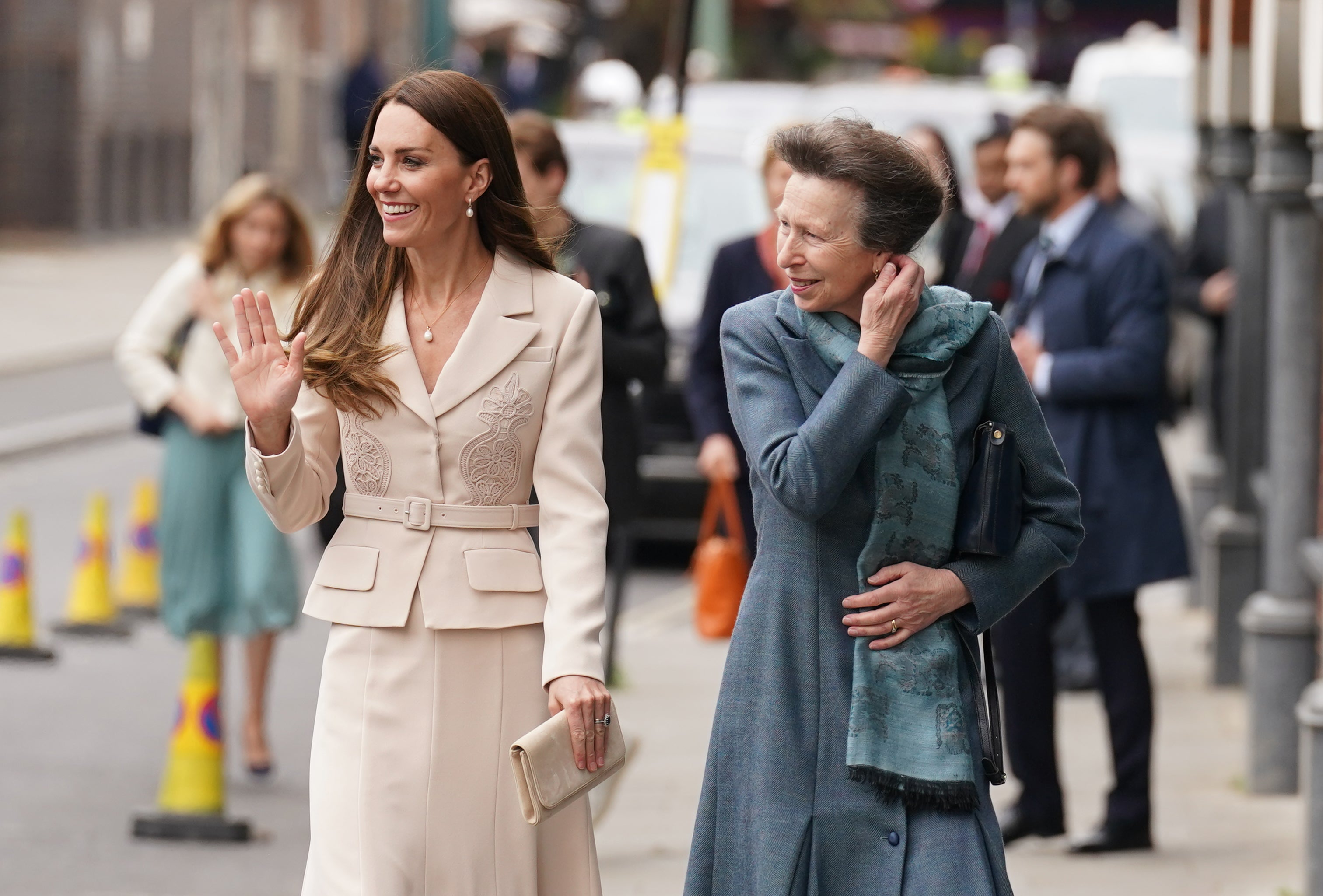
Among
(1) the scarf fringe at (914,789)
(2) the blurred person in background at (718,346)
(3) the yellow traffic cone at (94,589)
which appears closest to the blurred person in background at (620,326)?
(2) the blurred person in background at (718,346)

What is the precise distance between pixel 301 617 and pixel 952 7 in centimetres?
6459

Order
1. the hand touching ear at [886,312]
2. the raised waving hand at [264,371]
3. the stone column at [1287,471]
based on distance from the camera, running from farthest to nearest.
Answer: the stone column at [1287,471], the raised waving hand at [264,371], the hand touching ear at [886,312]

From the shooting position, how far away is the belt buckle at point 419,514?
3906mm

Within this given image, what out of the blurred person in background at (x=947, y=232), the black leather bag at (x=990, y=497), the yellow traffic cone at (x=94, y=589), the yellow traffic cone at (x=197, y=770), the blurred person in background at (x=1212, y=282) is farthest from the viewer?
the blurred person in background at (x=1212, y=282)

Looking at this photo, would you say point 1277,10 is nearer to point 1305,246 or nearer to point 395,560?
point 1305,246

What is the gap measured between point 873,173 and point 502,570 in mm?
941

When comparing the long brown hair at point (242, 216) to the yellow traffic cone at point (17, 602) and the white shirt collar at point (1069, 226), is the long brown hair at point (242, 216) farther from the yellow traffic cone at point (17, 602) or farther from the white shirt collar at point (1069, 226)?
the white shirt collar at point (1069, 226)

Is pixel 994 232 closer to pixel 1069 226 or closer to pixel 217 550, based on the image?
pixel 1069 226

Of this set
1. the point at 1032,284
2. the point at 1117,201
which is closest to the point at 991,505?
the point at 1032,284

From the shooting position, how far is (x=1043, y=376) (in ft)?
21.6

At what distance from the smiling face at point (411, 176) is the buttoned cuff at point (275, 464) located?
380 millimetres

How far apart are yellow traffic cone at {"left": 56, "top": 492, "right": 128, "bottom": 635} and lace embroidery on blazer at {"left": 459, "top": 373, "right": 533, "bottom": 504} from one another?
6134 mm

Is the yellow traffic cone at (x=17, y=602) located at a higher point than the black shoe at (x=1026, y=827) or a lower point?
higher

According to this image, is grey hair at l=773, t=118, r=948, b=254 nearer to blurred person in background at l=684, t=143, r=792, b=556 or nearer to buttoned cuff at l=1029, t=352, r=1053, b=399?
buttoned cuff at l=1029, t=352, r=1053, b=399
